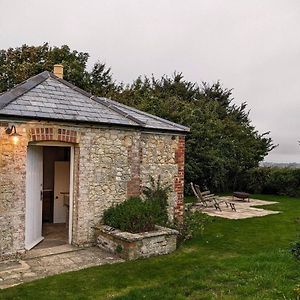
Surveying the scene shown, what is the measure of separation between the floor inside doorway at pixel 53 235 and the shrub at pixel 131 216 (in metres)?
1.44

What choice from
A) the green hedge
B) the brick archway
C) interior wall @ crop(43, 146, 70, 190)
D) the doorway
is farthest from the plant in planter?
the green hedge

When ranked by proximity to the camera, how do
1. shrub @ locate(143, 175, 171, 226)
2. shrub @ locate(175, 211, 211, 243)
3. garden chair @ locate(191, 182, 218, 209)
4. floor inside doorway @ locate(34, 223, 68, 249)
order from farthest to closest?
garden chair @ locate(191, 182, 218, 209) < shrub @ locate(175, 211, 211, 243) < shrub @ locate(143, 175, 171, 226) < floor inside doorway @ locate(34, 223, 68, 249)

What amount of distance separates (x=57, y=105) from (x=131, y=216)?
3.34 meters

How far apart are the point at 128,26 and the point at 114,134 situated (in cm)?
771

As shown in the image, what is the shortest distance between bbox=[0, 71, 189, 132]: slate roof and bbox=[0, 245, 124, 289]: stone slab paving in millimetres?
3178

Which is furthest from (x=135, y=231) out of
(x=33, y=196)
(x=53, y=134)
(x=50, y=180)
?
(x=50, y=180)

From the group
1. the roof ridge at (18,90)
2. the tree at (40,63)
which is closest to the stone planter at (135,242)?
the roof ridge at (18,90)

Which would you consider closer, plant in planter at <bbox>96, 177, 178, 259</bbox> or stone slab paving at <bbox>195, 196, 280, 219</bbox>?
plant in planter at <bbox>96, 177, 178, 259</bbox>

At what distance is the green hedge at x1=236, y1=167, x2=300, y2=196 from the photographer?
22672 mm

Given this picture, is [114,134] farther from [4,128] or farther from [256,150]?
Result: [256,150]

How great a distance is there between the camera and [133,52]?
73.6ft

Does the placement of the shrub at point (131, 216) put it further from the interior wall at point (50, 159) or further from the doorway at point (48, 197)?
the interior wall at point (50, 159)

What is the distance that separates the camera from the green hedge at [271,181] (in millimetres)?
22672

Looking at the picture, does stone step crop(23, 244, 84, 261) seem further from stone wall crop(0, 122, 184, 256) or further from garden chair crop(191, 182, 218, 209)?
garden chair crop(191, 182, 218, 209)
